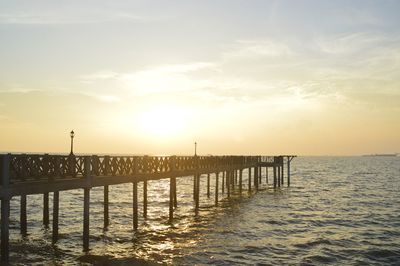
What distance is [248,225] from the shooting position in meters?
31.4

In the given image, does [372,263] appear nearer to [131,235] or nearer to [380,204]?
[131,235]

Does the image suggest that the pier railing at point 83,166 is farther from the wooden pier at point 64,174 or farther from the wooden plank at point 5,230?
the wooden plank at point 5,230

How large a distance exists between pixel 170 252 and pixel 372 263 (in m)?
10.4

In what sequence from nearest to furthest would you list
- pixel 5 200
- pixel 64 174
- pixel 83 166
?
1. pixel 5 200
2. pixel 64 174
3. pixel 83 166

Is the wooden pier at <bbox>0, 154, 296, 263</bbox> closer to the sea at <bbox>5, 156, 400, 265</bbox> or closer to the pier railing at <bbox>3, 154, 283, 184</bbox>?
the pier railing at <bbox>3, 154, 283, 184</bbox>

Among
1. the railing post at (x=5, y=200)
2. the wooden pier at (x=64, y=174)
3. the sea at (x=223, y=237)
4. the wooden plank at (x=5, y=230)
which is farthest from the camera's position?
the sea at (x=223, y=237)

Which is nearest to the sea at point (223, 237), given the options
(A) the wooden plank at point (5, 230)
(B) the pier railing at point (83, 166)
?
(A) the wooden plank at point (5, 230)

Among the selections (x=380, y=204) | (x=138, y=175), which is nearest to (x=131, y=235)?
(x=138, y=175)

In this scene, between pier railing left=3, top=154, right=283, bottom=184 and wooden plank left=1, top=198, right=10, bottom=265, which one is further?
pier railing left=3, top=154, right=283, bottom=184

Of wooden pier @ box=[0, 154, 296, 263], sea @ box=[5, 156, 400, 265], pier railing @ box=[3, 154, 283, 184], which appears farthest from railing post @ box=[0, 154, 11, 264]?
sea @ box=[5, 156, 400, 265]

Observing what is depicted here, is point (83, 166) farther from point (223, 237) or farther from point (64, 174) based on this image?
point (223, 237)

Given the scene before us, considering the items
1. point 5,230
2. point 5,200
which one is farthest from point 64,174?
point 5,230

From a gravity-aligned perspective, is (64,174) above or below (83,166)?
below

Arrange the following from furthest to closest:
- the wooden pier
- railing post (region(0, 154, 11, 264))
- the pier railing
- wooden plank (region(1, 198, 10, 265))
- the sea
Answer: the sea, the pier railing, the wooden pier, wooden plank (region(1, 198, 10, 265)), railing post (region(0, 154, 11, 264))
